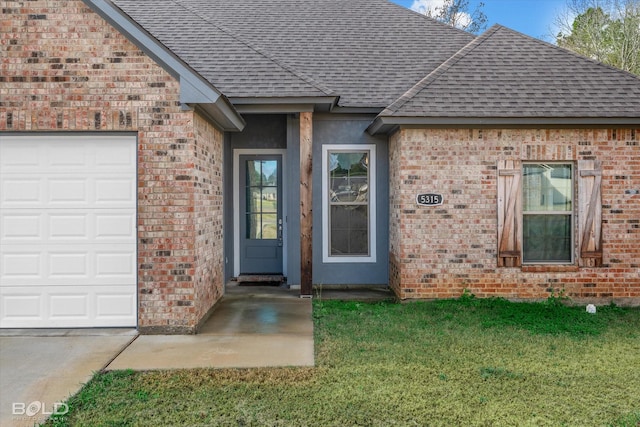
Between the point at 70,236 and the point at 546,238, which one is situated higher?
the point at 70,236

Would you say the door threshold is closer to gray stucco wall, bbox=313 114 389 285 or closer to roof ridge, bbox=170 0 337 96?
gray stucco wall, bbox=313 114 389 285

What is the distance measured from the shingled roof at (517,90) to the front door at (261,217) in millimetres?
2744

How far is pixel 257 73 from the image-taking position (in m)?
8.66

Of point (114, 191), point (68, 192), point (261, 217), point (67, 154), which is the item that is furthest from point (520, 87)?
point (68, 192)

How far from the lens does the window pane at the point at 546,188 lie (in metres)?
8.06

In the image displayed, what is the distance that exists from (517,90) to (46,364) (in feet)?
25.9

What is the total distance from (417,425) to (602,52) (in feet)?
82.0

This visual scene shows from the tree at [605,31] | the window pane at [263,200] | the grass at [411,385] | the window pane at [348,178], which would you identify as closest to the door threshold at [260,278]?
the window pane at [263,200]

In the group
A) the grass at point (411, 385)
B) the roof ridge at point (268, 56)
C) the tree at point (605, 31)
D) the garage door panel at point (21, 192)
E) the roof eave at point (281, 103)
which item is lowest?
the grass at point (411, 385)

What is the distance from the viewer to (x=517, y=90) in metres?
8.27

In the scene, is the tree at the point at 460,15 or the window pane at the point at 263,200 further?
the tree at the point at 460,15

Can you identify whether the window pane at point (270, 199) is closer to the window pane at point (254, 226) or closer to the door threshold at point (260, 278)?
the window pane at point (254, 226)

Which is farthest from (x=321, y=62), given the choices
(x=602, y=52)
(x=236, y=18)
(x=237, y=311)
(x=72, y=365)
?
(x=602, y=52)

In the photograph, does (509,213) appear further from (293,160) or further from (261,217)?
(261,217)
